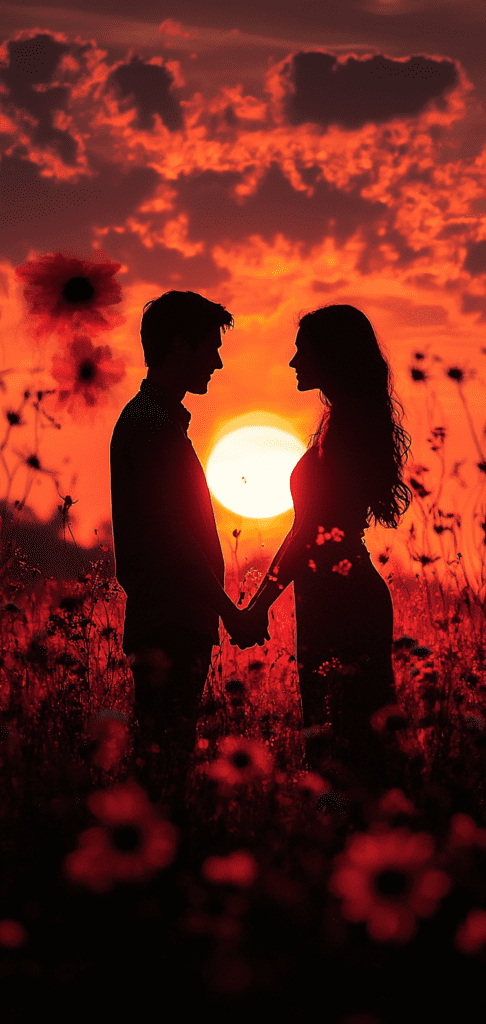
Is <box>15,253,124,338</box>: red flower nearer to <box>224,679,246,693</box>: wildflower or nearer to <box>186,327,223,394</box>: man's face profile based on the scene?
<box>186,327,223,394</box>: man's face profile

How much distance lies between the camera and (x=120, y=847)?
1807 mm

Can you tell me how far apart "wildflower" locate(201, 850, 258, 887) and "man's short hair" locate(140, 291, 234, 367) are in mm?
1685

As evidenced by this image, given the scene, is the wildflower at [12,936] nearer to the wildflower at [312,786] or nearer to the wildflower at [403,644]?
the wildflower at [312,786]

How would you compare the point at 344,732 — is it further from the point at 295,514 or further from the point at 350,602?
the point at 295,514

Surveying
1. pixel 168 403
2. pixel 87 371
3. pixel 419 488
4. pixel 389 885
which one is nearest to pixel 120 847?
pixel 389 885

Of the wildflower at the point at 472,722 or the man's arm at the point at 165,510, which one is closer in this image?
the man's arm at the point at 165,510

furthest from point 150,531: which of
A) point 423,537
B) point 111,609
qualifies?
point 423,537

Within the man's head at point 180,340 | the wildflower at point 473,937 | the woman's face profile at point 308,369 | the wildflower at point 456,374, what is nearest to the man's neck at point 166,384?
the man's head at point 180,340

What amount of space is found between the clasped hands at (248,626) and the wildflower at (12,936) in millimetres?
1574

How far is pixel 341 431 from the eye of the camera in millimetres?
3213

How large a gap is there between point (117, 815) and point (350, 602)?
143 cm

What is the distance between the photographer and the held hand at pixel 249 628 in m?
3.22

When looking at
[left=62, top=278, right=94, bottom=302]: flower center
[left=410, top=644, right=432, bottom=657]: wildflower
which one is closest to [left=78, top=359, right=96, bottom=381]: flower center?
[left=62, top=278, right=94, bottom=302]: flower center

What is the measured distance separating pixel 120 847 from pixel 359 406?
198cm
